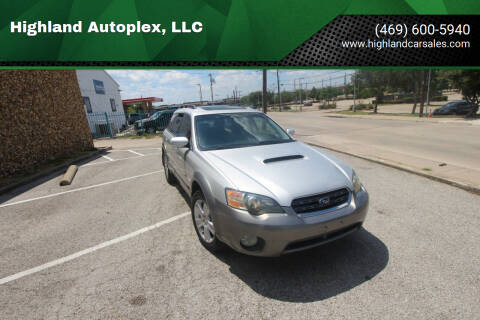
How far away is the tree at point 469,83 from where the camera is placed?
19.6 metres

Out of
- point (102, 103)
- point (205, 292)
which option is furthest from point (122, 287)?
point (102, 103)

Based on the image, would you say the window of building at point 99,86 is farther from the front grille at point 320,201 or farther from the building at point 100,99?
the front grille at point 320,201

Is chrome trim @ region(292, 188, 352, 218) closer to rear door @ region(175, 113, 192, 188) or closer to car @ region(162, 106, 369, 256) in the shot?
car @ region(162, 106, 369, 256)

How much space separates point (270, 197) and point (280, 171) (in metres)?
0.45

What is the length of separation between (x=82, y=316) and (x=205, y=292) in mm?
1128

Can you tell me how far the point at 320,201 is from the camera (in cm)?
246

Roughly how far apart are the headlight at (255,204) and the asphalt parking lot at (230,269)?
32.2 inches

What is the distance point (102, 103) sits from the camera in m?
27.8

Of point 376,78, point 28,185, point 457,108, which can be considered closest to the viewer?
point 28,185

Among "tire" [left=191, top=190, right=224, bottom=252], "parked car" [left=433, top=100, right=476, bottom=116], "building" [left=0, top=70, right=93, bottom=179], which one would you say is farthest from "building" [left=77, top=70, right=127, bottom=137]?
"parked car" [left=433, top=100, right=476, bottom=116]

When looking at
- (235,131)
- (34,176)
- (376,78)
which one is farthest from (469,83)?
(34,176)

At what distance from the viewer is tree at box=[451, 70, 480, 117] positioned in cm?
1958

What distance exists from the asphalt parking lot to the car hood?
0.93 meters

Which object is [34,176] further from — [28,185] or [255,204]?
[255,204]
